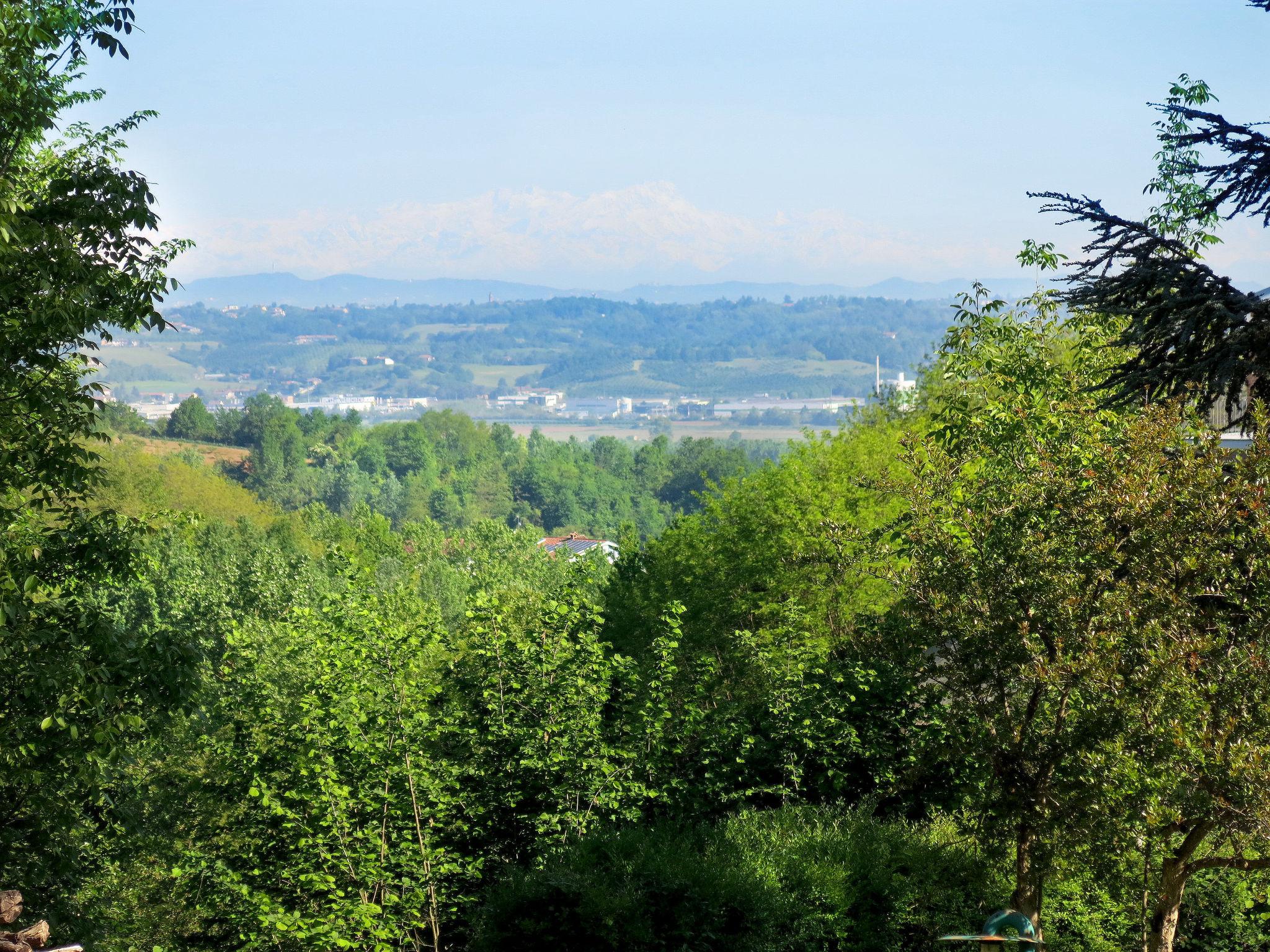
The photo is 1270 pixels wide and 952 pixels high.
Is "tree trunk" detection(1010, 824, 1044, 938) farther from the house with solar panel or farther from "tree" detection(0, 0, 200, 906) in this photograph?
the house with solar panel

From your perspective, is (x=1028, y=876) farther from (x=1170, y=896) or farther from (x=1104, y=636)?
(x=1104, y=636)

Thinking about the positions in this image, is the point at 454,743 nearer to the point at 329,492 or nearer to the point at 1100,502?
the point at 1100,502

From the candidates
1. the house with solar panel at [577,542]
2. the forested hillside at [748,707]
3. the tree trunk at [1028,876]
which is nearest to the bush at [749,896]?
the forested hillside at [748,707]

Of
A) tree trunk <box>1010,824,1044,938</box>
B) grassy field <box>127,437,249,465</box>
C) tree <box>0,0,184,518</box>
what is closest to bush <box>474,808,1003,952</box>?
tree trunk <box>1010,824,1044,938</box>

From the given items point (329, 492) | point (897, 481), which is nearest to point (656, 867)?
point (897, 481)

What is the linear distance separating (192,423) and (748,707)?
5659 inches

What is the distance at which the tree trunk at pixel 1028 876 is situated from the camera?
370 inches

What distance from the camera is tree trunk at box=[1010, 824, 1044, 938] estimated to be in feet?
30.9

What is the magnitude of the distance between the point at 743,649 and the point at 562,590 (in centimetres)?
474

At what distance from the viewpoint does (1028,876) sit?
31.7 feet

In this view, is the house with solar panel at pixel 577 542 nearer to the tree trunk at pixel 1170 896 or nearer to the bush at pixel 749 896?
the bush at pixel 749 896

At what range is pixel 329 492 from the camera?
5650 inches

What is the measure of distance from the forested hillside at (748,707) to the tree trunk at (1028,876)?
0.17 ft

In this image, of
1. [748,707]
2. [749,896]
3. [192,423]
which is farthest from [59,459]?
[192,423]
